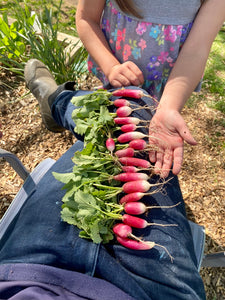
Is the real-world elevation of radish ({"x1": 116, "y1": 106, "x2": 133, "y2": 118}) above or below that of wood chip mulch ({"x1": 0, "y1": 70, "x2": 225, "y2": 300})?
above

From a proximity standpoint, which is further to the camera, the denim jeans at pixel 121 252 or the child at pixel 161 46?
the child at pixel 161 46

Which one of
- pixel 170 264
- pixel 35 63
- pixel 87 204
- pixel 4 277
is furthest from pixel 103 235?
pixel 35 63

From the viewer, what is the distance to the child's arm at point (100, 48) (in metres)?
1.55

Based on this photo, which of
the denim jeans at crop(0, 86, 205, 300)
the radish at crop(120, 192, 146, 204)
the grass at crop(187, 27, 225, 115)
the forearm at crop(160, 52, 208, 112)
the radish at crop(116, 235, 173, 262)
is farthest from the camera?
the grass at crop(187, 27, 225, 115)

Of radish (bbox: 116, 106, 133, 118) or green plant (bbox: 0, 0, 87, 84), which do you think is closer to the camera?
radish (bbox: 116, 106, 133, 118)

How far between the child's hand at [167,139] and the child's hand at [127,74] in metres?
0.28

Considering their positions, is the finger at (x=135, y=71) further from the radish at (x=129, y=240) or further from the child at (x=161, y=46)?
the radish at (x=129, y=240)

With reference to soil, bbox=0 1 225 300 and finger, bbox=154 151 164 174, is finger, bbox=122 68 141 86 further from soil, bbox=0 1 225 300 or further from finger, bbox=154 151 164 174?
soil, bbox=0 1 225 300

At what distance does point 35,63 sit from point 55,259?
187 centimetres

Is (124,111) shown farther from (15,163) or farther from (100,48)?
(15,163)

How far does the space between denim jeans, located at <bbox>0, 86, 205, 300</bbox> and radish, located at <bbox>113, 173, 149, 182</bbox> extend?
119 mm

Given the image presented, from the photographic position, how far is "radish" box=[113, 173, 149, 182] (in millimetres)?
1256

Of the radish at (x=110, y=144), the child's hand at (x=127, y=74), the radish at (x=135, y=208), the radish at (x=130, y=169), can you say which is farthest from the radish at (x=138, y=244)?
the child's hand at (x=127, y=74)

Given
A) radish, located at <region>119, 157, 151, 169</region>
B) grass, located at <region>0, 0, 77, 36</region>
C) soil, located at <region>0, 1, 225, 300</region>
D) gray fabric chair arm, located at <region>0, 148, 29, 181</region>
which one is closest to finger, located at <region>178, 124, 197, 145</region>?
radish, located at <region>119, 157, 151, 169</region>
